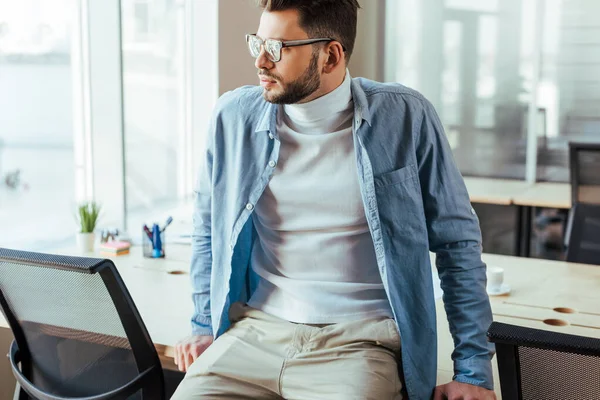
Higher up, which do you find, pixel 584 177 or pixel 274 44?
pixel 274 44

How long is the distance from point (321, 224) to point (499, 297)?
0.87 metres

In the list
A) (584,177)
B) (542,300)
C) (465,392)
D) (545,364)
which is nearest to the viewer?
(545,364)

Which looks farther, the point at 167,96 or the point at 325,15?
the point at 167,96

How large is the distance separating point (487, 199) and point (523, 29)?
135 cm

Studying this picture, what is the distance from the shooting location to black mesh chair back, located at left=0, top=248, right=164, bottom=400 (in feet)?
5.28

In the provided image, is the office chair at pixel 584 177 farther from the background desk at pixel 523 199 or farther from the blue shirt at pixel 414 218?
the blue shirt at pixel 414 218

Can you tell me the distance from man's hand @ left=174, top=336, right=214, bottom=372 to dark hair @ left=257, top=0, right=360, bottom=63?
731 millimetres

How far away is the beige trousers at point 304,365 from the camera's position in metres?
1.55

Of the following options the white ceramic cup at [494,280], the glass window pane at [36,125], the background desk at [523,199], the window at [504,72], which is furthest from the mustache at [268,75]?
the window at [504,72]

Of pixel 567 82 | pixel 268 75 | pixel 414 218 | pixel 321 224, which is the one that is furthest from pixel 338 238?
pixel 567 82

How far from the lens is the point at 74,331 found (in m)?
1.73

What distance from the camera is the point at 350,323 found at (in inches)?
63.9

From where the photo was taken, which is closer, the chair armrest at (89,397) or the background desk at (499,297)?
the chair armrest at (89,397)

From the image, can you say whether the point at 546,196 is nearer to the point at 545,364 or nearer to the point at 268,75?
the point at 268,75
